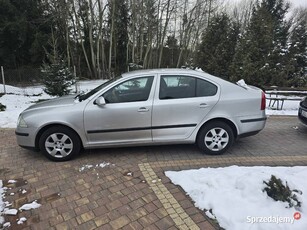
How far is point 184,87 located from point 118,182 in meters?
1.93

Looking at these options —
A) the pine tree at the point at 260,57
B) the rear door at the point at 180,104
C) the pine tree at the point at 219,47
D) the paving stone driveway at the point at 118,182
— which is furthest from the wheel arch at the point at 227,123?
the pine tree at the point at 219,47

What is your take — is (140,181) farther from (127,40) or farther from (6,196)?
(127,40)

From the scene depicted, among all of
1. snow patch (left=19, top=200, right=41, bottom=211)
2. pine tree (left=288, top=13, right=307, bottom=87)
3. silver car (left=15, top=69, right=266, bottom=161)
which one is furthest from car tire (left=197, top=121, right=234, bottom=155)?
pine tree (left=288, top=13, right=307, bottom=87)

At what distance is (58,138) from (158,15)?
2273 cm

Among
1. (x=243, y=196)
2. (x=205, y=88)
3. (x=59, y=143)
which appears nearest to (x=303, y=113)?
(x=205, y=88)

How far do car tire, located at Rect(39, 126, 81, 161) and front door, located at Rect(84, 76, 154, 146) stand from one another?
0.89 ft

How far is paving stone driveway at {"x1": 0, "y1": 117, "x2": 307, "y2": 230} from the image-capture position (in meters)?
2.68

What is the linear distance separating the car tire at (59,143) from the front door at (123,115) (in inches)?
10.7

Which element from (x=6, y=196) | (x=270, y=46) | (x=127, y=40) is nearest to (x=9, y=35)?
(x=127, y=40)

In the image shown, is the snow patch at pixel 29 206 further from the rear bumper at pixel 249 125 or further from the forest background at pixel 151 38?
the forest background at pixel 151 38

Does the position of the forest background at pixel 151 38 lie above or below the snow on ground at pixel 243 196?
above

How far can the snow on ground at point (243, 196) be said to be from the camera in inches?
98.4

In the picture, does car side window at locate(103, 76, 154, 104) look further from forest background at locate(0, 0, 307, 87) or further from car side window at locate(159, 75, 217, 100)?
forest background at locate(0, 0, 307, 87)

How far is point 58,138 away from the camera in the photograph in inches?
161
